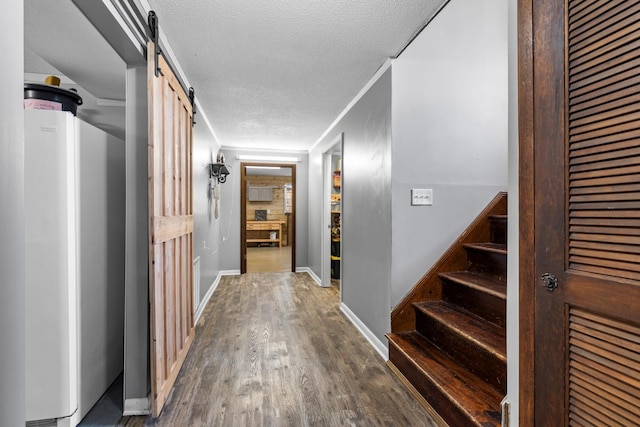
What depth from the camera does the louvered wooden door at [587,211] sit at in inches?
28.5

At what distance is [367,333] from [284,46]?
238 cm

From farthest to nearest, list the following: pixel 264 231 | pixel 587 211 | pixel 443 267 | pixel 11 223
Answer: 1. pixel 264 231
2. pixel 443 267
3. pixel 587 211
4. pixel 11 223

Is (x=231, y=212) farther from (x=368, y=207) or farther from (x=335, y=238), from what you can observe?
(x=368, y=207)

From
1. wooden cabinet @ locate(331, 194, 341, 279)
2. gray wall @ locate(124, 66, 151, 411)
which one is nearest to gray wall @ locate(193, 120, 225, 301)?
gray wall @ locate(124, 66, 151, 411)

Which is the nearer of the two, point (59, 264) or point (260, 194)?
point (59, 264)

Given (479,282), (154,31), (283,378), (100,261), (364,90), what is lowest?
(283,378)

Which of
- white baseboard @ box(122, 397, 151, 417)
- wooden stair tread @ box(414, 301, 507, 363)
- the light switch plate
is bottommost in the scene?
white baseboard @ box(122, 397, 151, 417)

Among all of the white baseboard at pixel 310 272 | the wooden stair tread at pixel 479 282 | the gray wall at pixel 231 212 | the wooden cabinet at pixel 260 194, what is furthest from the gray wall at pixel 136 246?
the wooden cabinet at pixel 260 194

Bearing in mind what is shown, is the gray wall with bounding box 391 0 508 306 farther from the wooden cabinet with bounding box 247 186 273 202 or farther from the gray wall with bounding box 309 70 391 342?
the wooden cabinet with bounding box 247 186 273 202

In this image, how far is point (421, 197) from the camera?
228 cm

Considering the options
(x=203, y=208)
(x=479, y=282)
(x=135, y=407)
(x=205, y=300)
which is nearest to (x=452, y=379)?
(x=479, y=282)

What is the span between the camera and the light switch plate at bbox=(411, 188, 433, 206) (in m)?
2.26

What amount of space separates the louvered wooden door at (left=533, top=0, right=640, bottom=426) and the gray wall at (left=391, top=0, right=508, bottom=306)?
1340 mm

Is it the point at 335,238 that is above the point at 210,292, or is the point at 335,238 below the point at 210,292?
above
